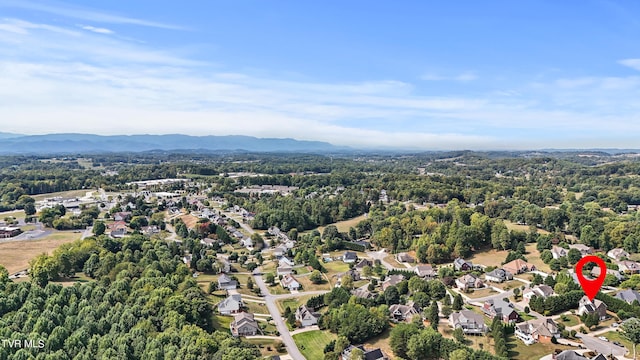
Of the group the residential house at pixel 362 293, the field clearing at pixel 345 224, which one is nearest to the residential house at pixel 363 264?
the residential house at pixel 362 293

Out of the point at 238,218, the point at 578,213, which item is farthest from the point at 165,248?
the point at 578,213

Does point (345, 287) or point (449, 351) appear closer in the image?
point (449, 351)

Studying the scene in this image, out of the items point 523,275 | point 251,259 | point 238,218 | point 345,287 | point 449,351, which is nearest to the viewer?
point 449,351

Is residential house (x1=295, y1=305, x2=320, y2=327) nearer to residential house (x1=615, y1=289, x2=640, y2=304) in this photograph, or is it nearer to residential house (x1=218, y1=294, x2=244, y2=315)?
residential house (x1=218, y1=294, x2=244, y2=315)

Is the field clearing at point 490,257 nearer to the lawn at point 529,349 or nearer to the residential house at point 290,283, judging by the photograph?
the lawn at point 529,349

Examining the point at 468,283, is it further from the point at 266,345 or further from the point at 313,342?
the point at 266,345

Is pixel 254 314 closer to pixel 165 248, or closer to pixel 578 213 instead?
pixel 165 248

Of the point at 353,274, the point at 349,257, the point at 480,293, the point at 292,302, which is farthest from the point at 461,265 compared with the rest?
the point at 292,302
